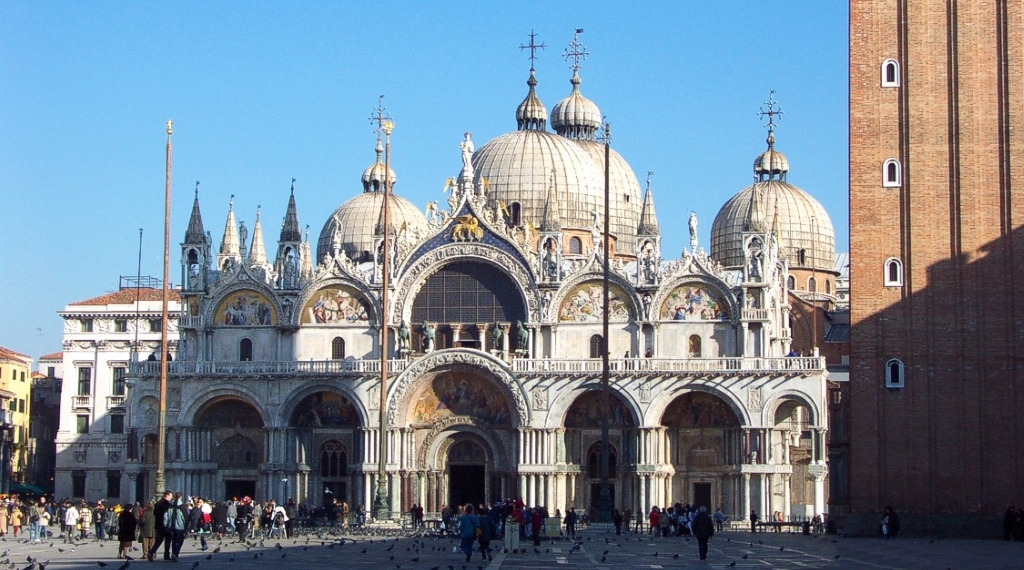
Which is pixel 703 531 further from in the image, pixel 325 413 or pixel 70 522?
pixel 325 413

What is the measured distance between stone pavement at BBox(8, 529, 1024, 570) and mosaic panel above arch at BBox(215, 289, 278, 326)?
22039 mm

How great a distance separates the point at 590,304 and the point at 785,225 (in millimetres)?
23184

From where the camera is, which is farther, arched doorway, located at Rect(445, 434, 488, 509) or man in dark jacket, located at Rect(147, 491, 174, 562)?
arched doorway, located at Rect(445, 434, 488, 509)

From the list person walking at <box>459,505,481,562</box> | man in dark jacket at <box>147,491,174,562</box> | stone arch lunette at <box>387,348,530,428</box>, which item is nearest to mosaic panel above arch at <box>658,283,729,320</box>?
stone arch lunette at <box>387,348,530,428</box>

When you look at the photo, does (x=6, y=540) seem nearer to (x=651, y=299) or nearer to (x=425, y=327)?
(x=425, y=327)

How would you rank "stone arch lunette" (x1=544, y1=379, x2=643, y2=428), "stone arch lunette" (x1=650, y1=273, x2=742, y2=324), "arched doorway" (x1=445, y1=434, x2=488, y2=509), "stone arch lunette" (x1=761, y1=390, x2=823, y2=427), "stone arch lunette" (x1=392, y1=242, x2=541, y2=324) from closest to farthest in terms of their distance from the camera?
"stone arch lunette" (x1=761, y1=390, x2=823, y2=427) → "stone arch lunette" (x1=544, y1=379, x2=643, y2=428) → "stone arch lunette" (x1=650, y1=273, x2=742, y2=324) → "stone arch lunette" (x1=392, y1=242, x2=541, y2=324) → "arched doorway" (x1=445, y1=434, x2=488, y2=509)

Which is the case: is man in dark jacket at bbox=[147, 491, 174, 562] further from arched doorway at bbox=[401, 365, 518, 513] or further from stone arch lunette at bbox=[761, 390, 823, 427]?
stone arch lunette at bbox=[761, 390, 823, 427]

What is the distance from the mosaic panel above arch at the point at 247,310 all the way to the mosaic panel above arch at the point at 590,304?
12449 mm

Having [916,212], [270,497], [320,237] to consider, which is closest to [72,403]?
[320,237]

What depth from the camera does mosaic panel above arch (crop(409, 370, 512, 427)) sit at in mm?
74250

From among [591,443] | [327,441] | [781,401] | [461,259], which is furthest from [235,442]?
[781,401]

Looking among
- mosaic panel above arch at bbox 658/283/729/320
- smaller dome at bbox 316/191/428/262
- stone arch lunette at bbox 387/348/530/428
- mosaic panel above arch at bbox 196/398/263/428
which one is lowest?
mosaic panel above arch at bbox 196/398/263/428

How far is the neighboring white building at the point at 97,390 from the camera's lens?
9250 cm

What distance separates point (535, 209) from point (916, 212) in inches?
1223
